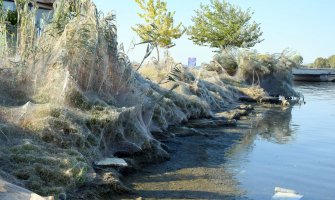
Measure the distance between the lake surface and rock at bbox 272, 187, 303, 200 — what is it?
0.39 ft

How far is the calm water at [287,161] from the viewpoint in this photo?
7.11 meters

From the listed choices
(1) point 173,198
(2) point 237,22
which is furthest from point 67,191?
(2) point 237,22

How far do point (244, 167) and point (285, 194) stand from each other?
1.86 m

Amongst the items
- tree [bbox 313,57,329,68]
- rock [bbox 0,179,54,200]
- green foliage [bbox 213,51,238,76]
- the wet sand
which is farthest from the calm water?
tree [bbox 313,57,329,68]

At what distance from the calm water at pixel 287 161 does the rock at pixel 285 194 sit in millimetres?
121

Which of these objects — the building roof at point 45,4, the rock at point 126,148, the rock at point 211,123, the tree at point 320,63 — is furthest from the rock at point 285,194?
the tree at point 320,63

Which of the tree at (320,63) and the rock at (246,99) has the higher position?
the tree at (320,63)

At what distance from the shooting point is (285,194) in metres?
6.50

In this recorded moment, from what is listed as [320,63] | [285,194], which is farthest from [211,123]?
[320,63]

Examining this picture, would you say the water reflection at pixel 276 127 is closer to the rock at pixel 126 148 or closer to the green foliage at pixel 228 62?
the rock at pixel 126 148

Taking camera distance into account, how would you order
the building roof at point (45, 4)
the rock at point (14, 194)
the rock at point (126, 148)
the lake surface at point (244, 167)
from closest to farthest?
the rock at point (14, 194), the lake surface at point (244, 167), the rock at point (126, 148), the building roof at point (45, 4)

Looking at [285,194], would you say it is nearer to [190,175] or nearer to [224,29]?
[190,175]

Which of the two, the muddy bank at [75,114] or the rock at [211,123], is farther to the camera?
the rock at [211,123]

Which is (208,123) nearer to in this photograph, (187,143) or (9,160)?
(187,143)
